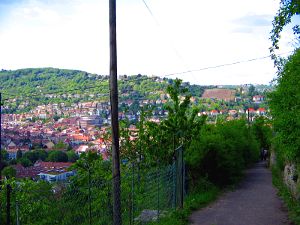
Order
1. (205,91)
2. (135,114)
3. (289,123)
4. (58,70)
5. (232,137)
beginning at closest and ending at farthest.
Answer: (289,123) < (135,114) < (232,137) < (205,91) < (58,70)

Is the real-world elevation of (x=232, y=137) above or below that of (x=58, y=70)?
below

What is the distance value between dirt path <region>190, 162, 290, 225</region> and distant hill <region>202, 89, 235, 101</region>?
115 ft

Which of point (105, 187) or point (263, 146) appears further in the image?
point (263, 146)

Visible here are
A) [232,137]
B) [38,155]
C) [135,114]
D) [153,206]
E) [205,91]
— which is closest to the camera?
[153,206]

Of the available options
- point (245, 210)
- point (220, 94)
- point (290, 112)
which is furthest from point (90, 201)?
point (220, 94)

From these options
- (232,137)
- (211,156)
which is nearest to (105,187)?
(211,156)

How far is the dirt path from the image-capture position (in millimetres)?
10688

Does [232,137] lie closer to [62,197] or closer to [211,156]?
[211,156]

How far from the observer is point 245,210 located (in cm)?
1234

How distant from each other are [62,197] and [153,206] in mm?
4685

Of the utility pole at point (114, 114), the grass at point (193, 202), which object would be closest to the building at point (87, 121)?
the grass at point (193, 202)

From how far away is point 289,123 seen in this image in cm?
1186

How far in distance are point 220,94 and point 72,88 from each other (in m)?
35.2

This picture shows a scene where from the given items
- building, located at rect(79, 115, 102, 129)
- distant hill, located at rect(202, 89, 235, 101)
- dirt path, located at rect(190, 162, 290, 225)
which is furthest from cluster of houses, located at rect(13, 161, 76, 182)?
distant hill, located at rect(202, 89, 235, 101)
